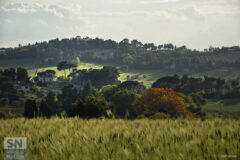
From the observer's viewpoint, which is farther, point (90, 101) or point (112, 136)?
point (90, 101)

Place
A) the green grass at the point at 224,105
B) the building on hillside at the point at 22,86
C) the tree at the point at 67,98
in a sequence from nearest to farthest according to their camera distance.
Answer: the green grass at the point at 224,105 → the tree at the point at 67,98 → the building on hillside at the point at 22,86

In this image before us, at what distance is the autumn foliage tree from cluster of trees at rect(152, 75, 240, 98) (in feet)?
132

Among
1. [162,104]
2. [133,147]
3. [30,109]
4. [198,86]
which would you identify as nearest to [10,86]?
[162,104]

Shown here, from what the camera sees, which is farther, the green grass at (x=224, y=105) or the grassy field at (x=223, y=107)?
the green grass at (x=224, y=105)

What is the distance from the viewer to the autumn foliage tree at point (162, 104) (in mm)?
87812

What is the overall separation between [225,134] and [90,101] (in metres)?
26.9

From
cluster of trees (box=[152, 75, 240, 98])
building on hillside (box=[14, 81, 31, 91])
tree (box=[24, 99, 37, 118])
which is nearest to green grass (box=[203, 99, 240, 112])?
cluster of trees (box=[152, 75, 240, 98])

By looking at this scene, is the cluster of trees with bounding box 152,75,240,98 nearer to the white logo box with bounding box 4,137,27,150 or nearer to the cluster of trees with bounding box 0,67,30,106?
the cluster of trees with bounding box 0,67,30,106

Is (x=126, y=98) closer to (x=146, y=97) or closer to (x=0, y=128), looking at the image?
(x=146, y=97)

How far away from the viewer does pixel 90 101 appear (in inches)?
1421

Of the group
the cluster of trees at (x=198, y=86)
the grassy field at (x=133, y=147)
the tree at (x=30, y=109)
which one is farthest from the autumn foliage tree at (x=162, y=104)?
the grassy field at (x=133, y=147)

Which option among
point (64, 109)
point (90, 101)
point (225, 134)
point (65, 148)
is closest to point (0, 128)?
point (65, 148)

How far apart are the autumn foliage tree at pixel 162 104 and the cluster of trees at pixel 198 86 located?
4018cm

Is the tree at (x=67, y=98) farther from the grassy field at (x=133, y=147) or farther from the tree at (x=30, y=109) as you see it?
the grassy field at (x=133, y=147)
